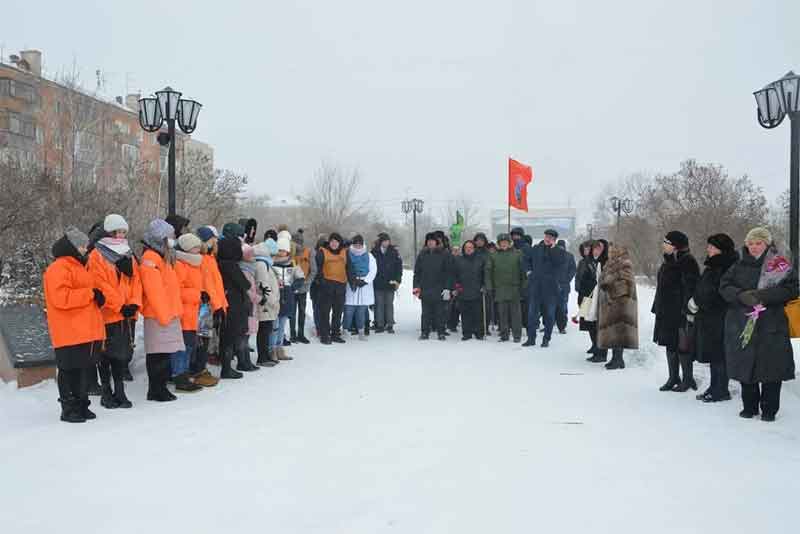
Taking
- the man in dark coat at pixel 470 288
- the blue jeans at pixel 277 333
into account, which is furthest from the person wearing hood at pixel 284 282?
the man in dark coat at pixel 470 288

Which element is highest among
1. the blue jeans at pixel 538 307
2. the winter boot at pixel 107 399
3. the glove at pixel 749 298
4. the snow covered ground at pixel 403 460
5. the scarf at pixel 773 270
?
the scarf at pixel 773 270

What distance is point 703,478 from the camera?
14.5 feet

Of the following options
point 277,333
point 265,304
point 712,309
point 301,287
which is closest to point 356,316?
point 301,287

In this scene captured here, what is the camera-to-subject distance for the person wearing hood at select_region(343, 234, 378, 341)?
1147 centimetres

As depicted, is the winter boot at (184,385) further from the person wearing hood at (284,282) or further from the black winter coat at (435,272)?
the black winter coat at (435,272)

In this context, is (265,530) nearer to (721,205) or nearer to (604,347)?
(604,347)

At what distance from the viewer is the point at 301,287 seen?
34.9 feet

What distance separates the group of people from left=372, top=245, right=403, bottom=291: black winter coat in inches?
19.4

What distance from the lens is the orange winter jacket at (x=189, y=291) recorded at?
6.97 meters

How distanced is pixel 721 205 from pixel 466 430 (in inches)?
805

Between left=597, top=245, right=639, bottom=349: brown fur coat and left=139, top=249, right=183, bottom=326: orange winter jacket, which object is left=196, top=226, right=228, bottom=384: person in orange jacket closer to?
left=139, top=249, right=183, bottom=326: orange winter jacket

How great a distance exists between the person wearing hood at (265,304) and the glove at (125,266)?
7.76 feet

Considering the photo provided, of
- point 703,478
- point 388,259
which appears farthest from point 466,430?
point 388,259

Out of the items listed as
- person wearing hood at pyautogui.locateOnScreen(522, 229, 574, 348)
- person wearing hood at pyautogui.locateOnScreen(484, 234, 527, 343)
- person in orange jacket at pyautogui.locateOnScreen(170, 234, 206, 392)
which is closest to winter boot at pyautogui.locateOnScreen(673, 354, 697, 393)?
person wearing hood at pyautogui.locateOnScreen(522, 229, 574, 348)
